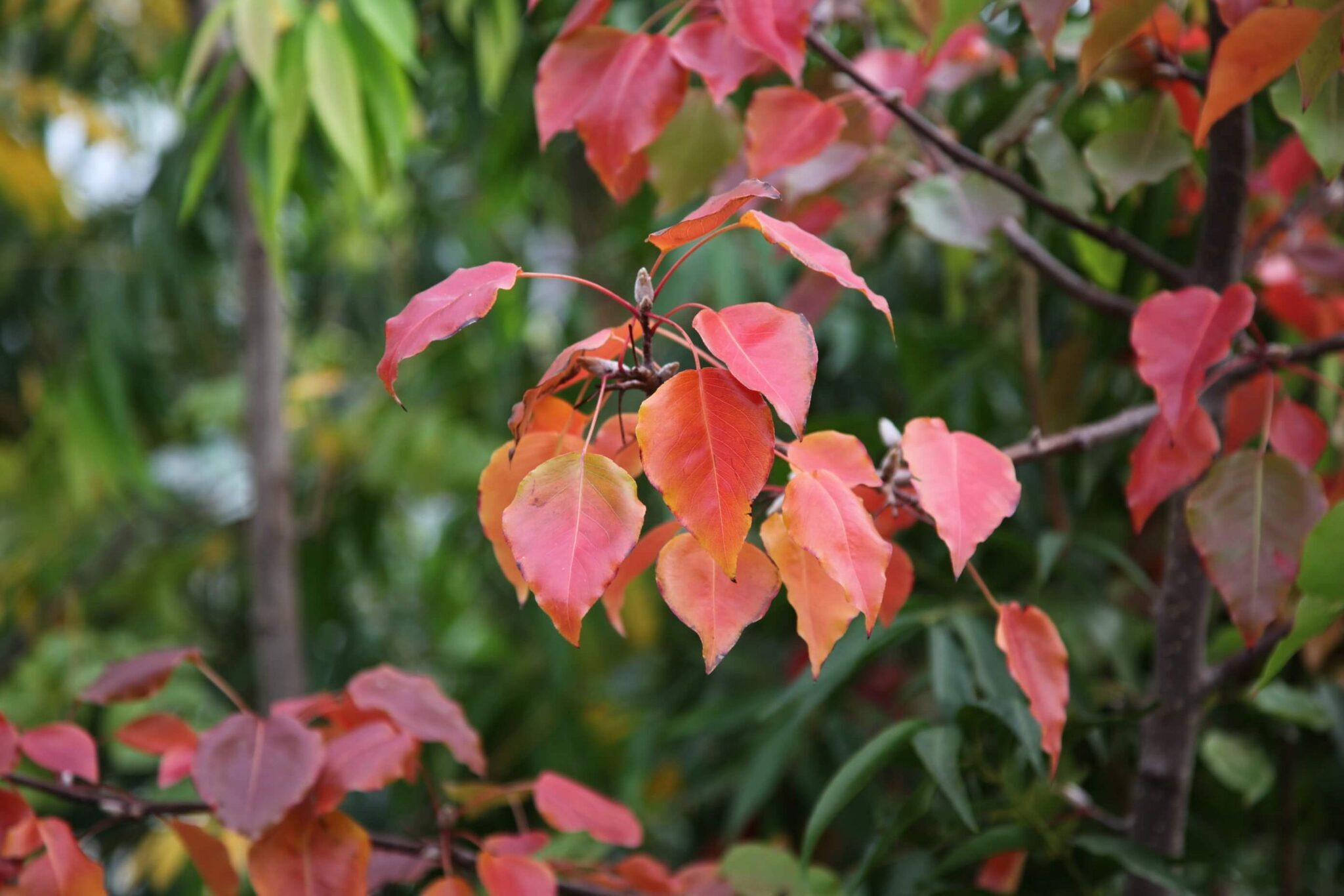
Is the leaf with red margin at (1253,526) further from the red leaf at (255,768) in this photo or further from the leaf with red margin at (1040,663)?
the red leaf at (255,768)

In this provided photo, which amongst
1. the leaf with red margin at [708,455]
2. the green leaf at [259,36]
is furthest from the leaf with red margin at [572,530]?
the green leaf at [259,36]

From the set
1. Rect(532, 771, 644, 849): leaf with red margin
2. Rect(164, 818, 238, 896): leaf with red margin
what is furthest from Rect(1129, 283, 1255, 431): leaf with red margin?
Rect(164, 818, 238, 896): leaf with red margin

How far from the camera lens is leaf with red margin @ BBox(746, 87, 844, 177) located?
48 centimetres

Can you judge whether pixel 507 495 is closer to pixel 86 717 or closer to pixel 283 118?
pixel 283 118

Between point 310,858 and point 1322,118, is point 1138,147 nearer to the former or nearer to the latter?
point 1322,118

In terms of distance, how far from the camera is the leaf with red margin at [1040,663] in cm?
38

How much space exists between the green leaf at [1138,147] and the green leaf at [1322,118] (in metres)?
0.06

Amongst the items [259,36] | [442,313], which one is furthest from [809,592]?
[259,36]

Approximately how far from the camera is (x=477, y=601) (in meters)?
1.65

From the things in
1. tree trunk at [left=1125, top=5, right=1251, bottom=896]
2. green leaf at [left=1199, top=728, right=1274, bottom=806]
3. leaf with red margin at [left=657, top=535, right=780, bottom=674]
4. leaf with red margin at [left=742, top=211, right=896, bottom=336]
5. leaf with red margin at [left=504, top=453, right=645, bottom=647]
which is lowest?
green leaf at [left=1199, top=728, right=1274, bottom=806]

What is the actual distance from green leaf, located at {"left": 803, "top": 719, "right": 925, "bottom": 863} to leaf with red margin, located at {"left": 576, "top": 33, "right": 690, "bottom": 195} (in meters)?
0.26

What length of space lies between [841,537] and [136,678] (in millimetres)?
343

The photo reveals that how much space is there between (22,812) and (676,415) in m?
0.33

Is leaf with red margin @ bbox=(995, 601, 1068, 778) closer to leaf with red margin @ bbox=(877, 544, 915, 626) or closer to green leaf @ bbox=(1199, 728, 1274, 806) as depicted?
leaf with red margin @ bbox=(877, 544, 915, 626)
